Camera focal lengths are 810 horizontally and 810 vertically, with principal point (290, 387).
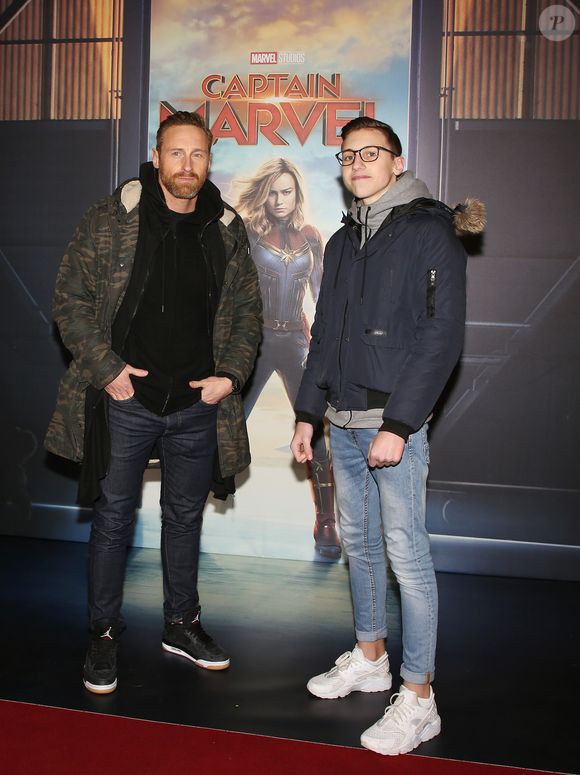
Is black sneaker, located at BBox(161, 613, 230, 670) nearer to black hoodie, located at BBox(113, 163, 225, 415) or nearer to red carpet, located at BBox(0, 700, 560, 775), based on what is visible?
red carpet, located at BBox(0, 700, 560, 775)

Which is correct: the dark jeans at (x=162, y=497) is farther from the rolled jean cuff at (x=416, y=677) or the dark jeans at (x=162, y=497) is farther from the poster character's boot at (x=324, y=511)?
the poster character's boot at (x=324, y=511)

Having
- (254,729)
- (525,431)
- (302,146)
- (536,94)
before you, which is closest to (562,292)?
(525,431)

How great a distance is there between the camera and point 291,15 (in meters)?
3.67

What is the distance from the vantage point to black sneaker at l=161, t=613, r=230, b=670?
2.58 meters

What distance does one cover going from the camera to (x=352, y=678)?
241cm

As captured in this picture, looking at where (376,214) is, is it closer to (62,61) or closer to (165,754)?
(165,754)

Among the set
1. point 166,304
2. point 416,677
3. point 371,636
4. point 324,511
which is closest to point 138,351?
point 166,304

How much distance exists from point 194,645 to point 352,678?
537mm

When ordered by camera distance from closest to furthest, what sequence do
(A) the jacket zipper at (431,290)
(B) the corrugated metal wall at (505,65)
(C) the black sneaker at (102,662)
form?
(A) the jacket zipper at (431,290) → (C) the black sneaker at (102,662) → (B) the corrugated metal wall at (505,65)

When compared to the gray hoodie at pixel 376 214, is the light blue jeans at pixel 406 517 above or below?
below

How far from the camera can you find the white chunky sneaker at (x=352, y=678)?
2387 millimetres

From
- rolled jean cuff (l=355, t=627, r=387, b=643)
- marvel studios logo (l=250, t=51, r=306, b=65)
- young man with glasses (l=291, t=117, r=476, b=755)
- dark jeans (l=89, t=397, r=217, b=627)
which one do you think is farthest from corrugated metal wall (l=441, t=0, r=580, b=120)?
rolled jean cuff (l=355, t=627, r=387, b=643)

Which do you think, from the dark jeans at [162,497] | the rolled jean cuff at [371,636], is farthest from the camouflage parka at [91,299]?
the rolled jean cuff at [371,636]

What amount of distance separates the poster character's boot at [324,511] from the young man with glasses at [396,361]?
1.44 metres
